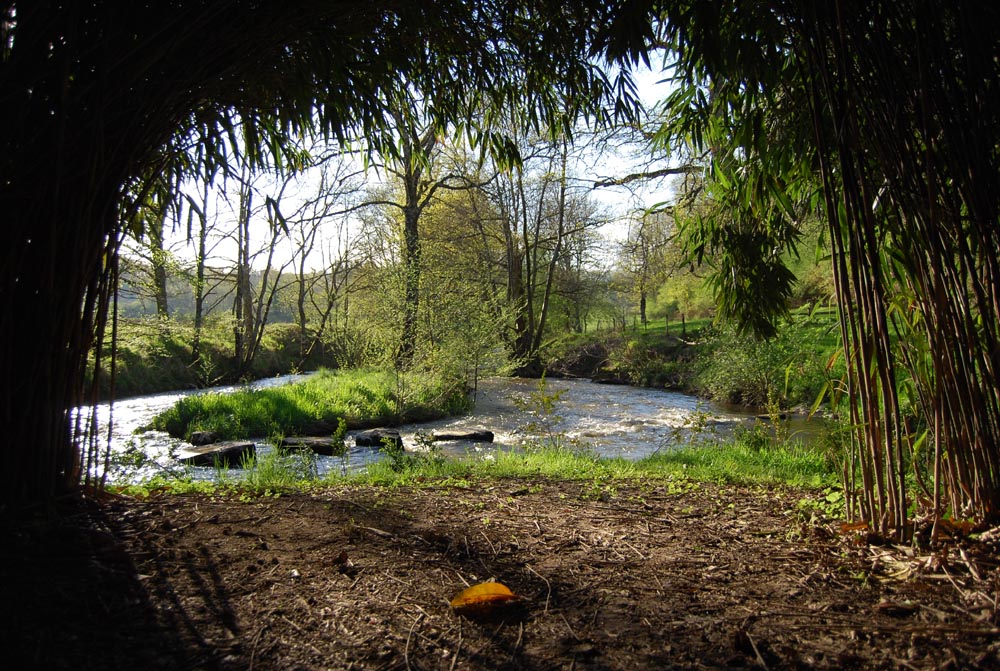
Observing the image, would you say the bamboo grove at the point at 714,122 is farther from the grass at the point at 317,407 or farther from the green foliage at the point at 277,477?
the grass at the point at 317,407

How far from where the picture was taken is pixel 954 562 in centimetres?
192

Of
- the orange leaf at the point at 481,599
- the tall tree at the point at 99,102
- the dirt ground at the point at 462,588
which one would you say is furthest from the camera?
the tall tree at the point at 99,102

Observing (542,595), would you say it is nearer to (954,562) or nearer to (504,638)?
(504,638)

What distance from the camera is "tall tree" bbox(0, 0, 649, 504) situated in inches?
79.0

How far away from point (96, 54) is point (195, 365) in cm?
1456

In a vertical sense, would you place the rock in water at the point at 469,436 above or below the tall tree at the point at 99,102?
below

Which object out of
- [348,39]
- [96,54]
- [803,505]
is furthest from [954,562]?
[96,54]

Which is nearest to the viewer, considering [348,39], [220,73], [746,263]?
[220,73]

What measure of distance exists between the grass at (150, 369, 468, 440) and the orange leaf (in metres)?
7.12

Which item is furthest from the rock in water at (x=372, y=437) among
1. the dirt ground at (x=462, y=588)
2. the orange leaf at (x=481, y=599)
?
the orange leaf at (x=481, y=599)

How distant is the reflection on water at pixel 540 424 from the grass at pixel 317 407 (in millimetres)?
400

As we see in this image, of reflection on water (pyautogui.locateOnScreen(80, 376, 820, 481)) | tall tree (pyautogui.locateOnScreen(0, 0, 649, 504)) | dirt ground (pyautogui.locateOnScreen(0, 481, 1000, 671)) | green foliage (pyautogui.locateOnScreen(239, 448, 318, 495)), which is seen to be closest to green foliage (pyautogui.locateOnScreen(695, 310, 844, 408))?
reflection on water (pyautogui.locateOnScreen(80, 376, 820, 481))

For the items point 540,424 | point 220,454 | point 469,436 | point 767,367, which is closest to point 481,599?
point 220,454

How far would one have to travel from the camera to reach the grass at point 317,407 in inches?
368
